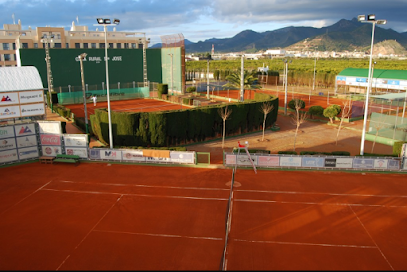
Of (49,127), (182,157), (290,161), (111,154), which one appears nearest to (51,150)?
(49,127)

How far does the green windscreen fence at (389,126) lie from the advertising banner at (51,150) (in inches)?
1069

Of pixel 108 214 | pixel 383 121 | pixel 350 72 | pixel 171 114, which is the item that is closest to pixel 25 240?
pixel 108 214

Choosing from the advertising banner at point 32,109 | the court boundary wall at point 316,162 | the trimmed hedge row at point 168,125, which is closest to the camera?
the court boundary wall at point 316,162

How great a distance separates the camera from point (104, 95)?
190 feet

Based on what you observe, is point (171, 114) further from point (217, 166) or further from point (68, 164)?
point (68, 164)

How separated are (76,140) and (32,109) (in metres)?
5.35

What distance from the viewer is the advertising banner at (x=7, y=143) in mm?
25797

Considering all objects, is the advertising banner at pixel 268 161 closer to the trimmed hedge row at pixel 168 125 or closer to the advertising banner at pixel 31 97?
the trimmed hedge row at pixel 168 125

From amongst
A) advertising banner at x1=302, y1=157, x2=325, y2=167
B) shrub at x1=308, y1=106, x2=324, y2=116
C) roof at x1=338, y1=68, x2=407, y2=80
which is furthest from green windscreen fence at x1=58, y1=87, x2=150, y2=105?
advertising banner at x1=302, y1=157, x2=325, y2=167

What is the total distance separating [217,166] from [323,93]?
48.8 meters

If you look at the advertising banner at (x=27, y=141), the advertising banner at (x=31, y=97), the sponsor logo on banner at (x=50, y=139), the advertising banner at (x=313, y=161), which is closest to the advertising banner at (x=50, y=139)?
the sponsor logo on banner at (x=50, y=139)

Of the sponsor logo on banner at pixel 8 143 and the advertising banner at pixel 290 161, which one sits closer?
the advertising banner at pixel 290 161

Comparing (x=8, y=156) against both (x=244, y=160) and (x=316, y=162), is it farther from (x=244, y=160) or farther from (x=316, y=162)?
(x=316, y=162)

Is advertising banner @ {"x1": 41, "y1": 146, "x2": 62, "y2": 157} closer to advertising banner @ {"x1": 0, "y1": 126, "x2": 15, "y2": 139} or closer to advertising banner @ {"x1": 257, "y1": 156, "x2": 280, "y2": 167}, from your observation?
advertising banner @ {"x1": 0, "y1": 126, "x2": 15, "y2": 139}
